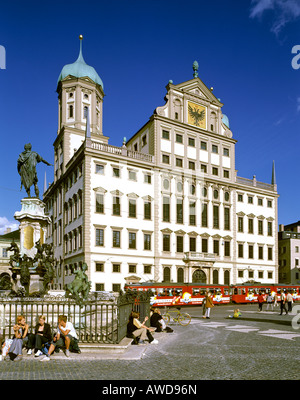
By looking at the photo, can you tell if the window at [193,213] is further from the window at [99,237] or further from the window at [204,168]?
the window at [99,237]

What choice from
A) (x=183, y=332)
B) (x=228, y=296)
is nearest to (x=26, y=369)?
(x=183, y=332)

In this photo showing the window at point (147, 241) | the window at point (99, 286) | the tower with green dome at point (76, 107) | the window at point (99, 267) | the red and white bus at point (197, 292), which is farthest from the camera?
the tower with green dome at point (76, 107)

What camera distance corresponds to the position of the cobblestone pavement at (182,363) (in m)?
8.91

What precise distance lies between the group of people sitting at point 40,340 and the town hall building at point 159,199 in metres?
31.5

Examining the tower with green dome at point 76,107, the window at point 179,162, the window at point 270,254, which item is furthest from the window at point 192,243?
the tower with green dome at point 76,107

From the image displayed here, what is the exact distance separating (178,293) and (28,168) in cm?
2307

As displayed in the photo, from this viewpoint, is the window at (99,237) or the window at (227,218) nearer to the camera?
the window at (99,237)

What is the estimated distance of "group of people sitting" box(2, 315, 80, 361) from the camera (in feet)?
35.3

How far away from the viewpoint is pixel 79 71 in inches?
2245

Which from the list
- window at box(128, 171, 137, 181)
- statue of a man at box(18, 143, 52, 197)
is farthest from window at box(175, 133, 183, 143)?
statue of a man at box(18, 143, 52, 197)

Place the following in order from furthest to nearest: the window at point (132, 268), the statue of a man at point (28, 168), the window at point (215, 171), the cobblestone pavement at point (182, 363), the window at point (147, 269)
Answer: the window at point (215, 171) → the window at point (147, 269) → the window at point (132, 268) → the statue of a man at point (28, 168) → the cobblestone pavement at point (182, 363)

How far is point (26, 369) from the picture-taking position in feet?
31.5

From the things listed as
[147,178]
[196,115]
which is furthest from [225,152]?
[147,178]

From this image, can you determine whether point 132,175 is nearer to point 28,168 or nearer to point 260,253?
point 260,253
